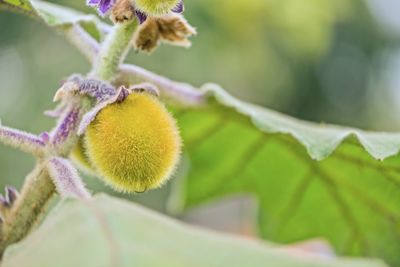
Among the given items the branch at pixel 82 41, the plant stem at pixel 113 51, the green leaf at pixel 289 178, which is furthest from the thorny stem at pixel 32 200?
the green leaf at pixel 289 178

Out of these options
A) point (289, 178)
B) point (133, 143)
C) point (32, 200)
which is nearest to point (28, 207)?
point (32, 200)

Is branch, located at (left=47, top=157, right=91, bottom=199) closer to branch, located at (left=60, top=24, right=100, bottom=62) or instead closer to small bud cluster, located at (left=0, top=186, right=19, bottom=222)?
small bud cluster, located at (left=0, top=186, right=19, bottom=222)

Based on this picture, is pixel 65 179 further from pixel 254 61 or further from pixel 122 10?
pixel 254 61

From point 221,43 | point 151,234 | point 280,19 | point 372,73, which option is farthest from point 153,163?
point 372,73

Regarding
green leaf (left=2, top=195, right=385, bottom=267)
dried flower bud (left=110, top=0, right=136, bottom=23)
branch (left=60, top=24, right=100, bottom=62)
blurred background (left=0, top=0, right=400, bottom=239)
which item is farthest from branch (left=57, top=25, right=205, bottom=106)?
blurred background (left=0, top=0, right=400, bottom=239)

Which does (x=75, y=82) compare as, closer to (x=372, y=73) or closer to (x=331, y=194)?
(x=331, y=194)
